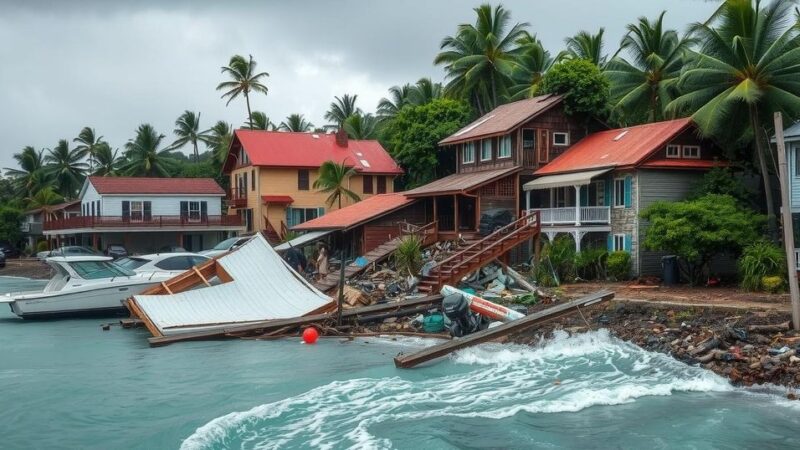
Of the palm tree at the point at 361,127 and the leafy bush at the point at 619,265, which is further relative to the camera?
the palm tree at the point at 361,127

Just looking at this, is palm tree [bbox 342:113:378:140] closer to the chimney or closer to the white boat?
the chimney

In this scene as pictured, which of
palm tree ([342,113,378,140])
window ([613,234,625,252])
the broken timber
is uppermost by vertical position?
palm tree ([342,113,378,140])

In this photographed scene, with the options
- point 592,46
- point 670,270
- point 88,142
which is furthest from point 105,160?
point 670,270

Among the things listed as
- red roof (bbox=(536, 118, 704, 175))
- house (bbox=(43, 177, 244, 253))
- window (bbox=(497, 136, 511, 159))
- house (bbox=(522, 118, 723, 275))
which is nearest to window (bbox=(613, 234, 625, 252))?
house (bbox=(522, 118, 723, 275))

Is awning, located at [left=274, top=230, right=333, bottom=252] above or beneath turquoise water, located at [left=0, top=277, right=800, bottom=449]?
above

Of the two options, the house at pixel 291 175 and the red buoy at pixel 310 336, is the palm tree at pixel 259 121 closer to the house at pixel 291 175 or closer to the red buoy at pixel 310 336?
the house at pixel 291 175

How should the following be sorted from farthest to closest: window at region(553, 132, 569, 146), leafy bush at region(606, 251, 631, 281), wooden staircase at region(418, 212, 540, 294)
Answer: window at region(553, 132, 569, 146), leafy bush at region(606, 251, 631, 281), wooden staircase at region(418, 212, 540, 294)

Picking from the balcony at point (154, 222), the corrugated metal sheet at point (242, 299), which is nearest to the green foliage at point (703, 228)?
the corrugated metal sheet at point (242, 299)
